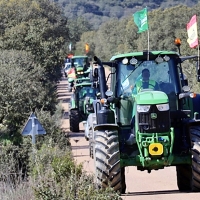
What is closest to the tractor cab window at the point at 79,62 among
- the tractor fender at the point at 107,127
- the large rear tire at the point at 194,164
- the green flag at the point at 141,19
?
the green flag at the point at 141,19

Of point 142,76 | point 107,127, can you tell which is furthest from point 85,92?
point 107,127

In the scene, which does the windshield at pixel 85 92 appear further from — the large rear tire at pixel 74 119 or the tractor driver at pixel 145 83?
the tractor driver at pixel 145 83

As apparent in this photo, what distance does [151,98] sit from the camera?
10617 millimetres

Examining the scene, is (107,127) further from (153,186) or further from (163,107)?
(153,186)

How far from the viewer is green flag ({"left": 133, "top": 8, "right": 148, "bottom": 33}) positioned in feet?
48.0

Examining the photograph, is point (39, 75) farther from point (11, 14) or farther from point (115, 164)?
point (115, 164)

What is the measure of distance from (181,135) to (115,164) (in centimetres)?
142

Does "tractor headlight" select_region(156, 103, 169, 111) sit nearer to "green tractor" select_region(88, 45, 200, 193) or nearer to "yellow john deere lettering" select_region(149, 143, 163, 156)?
"green tractor" select_region(88, 45, 200, 193)

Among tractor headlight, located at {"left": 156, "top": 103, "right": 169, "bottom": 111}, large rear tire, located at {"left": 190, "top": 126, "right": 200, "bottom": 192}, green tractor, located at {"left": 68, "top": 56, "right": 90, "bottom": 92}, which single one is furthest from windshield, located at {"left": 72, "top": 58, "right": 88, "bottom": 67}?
tractor headlight, located at {"left": 156, "top": 103, "right": 169, "bottom": 111}

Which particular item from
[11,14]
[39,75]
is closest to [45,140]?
[39,75]

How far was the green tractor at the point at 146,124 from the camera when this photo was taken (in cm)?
1070

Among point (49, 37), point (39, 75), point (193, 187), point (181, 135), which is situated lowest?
point (193, 187)

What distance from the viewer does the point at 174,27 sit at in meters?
57.5

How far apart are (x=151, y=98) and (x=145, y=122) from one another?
0.42 meters
